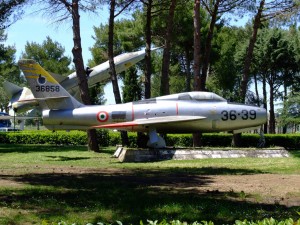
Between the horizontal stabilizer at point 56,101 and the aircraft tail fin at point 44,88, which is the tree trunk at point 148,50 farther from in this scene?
the horizontal stabilizer at point 56,101

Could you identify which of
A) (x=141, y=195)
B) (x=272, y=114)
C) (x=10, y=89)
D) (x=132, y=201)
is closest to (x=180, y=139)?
(x=10, y=89)

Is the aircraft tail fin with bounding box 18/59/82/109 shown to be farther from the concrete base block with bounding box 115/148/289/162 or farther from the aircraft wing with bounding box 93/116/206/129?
the concrete base block with bounding box 115/148/289/162

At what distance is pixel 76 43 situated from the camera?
21250 mm

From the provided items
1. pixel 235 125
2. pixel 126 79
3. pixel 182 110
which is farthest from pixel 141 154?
pixel 126 79

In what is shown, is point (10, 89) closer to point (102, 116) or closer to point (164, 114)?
point (102, 116)

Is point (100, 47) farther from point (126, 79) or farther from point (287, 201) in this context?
point (287, 201)

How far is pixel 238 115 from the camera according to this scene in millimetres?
18688

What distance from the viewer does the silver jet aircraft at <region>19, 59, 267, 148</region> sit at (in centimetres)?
1834

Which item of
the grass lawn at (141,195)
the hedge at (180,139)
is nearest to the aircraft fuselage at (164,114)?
the grass lawn at (141,195)

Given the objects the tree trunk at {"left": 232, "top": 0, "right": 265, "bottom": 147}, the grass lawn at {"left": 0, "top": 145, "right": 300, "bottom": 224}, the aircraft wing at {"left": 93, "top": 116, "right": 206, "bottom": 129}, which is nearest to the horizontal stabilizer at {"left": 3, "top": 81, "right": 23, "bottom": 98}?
the aircraft wing at {"left": 93, "top": 116, "right": 206, "bottom": 129}

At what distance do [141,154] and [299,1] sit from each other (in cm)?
1177

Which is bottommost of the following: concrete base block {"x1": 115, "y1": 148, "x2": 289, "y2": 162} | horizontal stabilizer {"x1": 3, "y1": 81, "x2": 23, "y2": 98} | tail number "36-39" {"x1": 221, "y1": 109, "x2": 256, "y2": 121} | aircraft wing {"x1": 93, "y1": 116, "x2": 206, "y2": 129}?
concrete base block {"x1": 115, "y1": 148, "x2": 289, "y2": 162}

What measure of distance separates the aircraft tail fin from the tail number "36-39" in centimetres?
594

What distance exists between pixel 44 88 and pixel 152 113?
15.3ft
